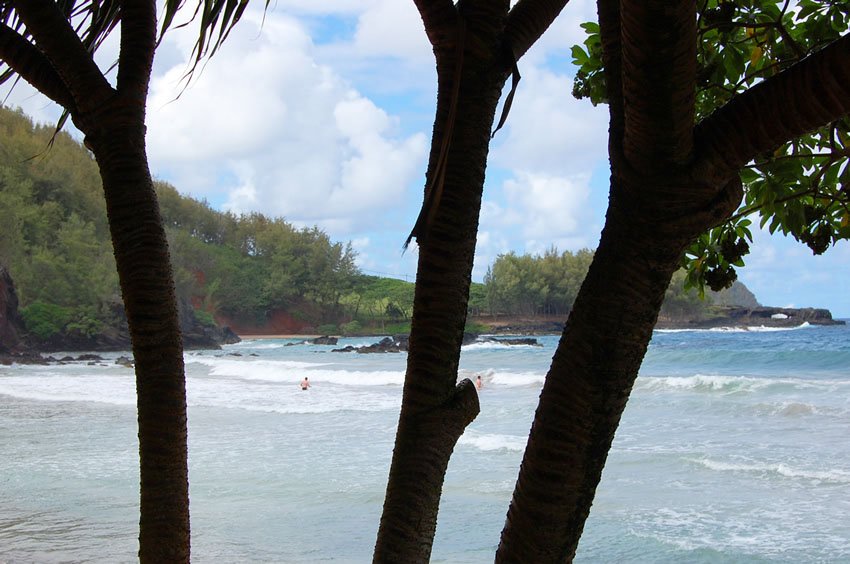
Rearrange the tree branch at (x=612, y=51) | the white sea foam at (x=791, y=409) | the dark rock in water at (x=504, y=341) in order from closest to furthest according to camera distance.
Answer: the tree branch at (x=612, y=51) → the white sea foam at (x=791, y=409) → the dark rock in water at (x=504, y=341)

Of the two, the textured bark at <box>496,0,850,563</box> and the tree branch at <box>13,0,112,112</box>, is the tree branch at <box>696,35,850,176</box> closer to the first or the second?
the textured bark at <box>496,0,850,563</box>

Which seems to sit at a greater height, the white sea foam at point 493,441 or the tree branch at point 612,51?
the tree branch at point 612,51

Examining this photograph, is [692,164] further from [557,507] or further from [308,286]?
[308,286]

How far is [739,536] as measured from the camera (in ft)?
19.6

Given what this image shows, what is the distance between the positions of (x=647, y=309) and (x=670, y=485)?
723cm

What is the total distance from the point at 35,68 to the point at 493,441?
8732 mm

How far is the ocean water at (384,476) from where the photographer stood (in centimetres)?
556

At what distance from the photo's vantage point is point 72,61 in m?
1.37

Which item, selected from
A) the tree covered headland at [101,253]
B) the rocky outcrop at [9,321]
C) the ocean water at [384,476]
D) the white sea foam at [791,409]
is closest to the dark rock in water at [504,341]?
the tree covered headland at [101,253]

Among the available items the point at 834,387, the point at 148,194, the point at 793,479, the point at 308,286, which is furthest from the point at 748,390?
the point at 308,286

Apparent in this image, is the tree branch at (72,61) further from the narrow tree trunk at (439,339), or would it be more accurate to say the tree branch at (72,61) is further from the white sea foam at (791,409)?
the white sea foam at (791,409)

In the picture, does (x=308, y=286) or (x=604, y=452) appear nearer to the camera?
(x=604, y=452)

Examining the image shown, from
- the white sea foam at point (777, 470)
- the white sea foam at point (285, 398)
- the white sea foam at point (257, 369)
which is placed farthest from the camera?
the white sea foam at point (257, 369)

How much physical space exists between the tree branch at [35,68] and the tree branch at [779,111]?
3.40 ft
